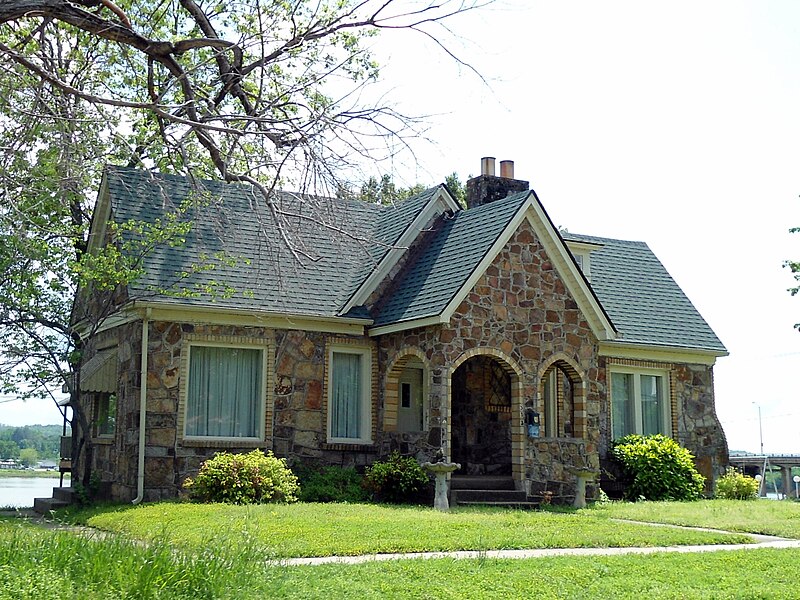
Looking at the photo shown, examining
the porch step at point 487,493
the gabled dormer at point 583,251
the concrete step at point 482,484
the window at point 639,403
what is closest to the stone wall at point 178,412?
the concrete step at point 482,484

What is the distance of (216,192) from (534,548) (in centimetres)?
1173

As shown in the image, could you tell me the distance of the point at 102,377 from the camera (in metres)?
18.9

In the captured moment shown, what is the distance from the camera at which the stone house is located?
17.8 metres

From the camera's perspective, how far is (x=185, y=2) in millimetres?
9961

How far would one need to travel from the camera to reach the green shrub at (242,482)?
53.5ft

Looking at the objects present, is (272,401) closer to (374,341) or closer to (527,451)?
(374,341)

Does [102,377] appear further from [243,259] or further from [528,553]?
[528,553]

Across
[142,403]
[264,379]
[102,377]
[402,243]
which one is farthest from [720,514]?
[102,377]

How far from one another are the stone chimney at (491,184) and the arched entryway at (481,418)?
3641mm

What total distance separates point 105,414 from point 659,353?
1258cm

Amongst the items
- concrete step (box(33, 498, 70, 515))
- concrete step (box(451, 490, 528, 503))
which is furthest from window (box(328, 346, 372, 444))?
concrete step (box(33, 498, 70, 515))

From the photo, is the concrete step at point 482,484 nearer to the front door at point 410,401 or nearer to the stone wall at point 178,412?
the stone wall at point 178,412

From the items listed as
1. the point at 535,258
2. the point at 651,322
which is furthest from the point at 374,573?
the point at 651,322

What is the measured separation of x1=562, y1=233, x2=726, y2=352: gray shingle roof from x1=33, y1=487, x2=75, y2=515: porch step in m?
12.3
